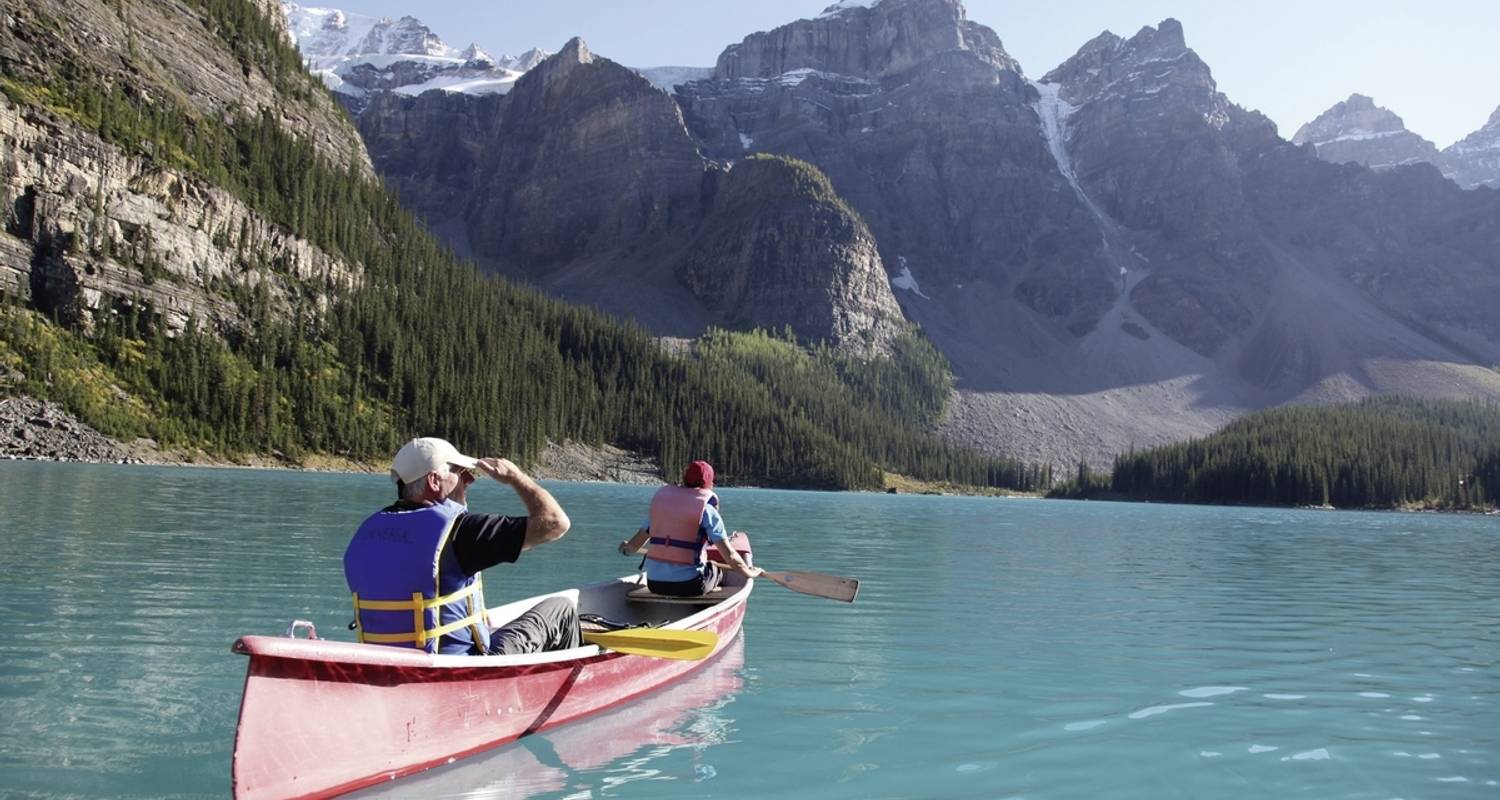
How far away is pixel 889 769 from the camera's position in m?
11.9

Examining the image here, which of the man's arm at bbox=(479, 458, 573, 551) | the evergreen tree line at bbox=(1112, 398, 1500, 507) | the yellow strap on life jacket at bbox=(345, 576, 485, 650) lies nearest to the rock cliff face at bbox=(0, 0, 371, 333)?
the yellow strap on life jacket at bbox=(345, 576, 485, 650)

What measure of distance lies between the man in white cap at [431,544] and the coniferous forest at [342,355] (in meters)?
95.5

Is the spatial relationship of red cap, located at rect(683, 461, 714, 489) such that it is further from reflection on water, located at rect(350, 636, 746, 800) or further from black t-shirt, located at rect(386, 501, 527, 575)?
black t-shirt, located at rect(386, 501, 527, 575)

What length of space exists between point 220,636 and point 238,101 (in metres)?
153

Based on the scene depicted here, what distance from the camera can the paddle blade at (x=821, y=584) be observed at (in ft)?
67.5

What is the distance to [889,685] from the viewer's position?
1625cm

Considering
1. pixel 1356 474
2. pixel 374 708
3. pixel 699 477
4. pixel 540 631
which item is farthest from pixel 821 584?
pixel 1356 474

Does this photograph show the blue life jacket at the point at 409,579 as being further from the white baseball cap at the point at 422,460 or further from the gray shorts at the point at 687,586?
the gray shorts at the point at 687,586

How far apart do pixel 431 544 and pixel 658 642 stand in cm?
466

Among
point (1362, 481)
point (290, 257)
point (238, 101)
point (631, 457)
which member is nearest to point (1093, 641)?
point (290, 257)

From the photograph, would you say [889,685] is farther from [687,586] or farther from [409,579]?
[409,579]

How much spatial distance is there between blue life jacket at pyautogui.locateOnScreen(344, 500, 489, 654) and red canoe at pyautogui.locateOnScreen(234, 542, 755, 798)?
441mm

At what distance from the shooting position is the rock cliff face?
103 m

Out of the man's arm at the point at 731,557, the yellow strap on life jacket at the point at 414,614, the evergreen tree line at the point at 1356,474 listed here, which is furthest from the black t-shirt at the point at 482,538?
the evergreen tree line at the point at 1356,474
